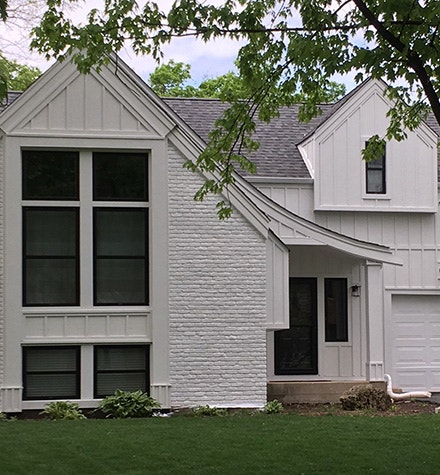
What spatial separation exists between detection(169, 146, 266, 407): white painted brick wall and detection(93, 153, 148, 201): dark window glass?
0.52 meters

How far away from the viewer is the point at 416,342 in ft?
78.5

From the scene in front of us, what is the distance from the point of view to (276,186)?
75.7ft

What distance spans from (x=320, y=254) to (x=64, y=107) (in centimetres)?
710

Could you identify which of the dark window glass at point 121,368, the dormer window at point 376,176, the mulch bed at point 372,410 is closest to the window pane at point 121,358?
the dark window glass at point 121,368

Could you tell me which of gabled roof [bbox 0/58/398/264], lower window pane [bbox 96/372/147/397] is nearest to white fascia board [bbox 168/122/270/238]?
gabled roof [bbox 0/58/398/264]

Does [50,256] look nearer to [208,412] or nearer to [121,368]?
[121,368]

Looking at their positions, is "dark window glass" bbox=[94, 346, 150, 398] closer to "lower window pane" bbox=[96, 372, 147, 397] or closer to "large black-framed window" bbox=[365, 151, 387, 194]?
"lower window pane" bbox=[96, 372, 147, 397]

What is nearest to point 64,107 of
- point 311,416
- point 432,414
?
point 311,416

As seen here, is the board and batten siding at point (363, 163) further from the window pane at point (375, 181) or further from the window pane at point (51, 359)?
the window pane at point (51, 359)

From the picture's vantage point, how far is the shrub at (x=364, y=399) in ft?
61.4

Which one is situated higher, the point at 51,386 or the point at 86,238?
the point at 86,238

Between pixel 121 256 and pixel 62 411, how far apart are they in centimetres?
284

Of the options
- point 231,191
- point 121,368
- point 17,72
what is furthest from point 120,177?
point 17,72

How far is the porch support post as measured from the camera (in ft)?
71.3
